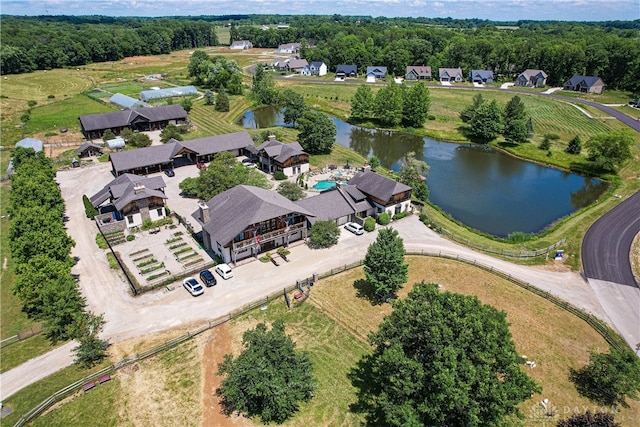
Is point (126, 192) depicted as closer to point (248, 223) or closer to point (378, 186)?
point (248, 223)

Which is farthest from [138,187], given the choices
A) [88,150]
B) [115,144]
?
[115,144]

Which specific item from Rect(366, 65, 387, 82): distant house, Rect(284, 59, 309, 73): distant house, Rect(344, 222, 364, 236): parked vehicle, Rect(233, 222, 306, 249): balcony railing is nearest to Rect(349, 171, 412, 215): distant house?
Rect(344, 222, 364, 236): parked vehicle

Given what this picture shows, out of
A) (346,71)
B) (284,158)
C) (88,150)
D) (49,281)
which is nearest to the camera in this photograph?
(49,281)

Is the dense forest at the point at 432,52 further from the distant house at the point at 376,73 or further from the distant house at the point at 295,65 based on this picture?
the distant house at the point at 376,73

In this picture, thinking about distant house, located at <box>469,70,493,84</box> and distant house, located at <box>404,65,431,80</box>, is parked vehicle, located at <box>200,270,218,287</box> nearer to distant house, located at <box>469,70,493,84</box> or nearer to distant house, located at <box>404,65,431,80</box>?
distant house, located at <box>404,65,431,80</box>

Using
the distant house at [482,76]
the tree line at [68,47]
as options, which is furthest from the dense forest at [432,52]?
the distant house at [482,76]

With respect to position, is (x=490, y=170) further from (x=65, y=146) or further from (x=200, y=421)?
(x=65, y=146)

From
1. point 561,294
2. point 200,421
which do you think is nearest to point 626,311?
point 561,294
